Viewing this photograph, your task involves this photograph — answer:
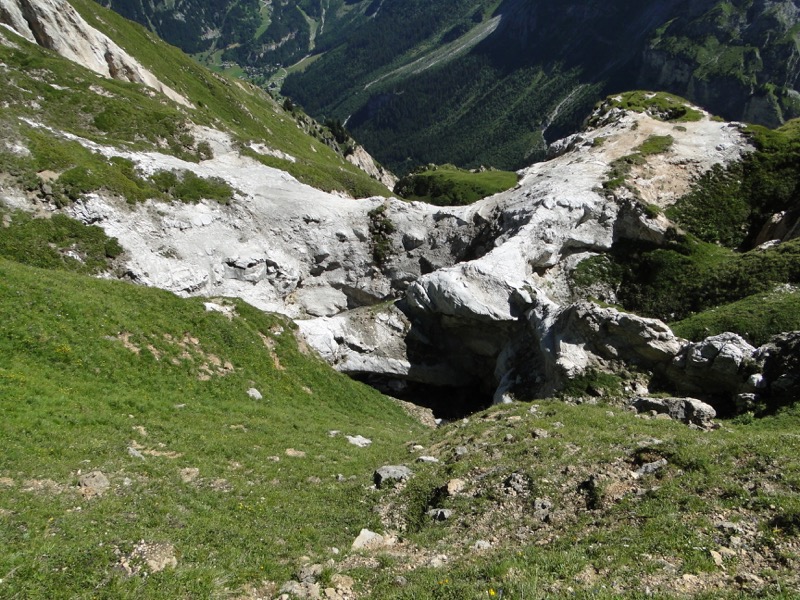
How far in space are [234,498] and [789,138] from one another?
220ft

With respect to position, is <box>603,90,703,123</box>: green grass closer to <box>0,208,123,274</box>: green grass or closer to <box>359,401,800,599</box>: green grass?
<box>359,401,800,599</box>: green grass

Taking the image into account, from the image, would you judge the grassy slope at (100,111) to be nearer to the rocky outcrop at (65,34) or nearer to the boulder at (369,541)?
the rocky outcrop at (65,34)

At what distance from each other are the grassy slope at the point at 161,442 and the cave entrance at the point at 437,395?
6.39 m

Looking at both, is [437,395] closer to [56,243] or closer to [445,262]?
[445,262]

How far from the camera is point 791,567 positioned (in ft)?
33.3

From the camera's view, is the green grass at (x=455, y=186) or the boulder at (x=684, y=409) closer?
the boulder at (x=684, y=409)

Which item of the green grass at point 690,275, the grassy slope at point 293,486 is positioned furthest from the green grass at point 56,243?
the green grass at point 690,275

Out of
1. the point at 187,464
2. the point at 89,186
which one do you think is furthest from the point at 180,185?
the point at 187,464

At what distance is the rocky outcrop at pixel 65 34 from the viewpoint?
7225cm

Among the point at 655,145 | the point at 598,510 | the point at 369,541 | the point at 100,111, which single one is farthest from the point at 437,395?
the point at 100,111

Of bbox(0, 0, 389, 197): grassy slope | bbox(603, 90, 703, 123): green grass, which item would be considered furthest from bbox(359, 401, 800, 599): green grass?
bbox(603, 90, 703, 123): green grass

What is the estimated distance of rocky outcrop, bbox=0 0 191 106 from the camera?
237ft

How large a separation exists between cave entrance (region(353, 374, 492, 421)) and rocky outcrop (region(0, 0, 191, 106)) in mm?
71950

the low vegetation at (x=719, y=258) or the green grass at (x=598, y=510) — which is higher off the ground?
the low vegetation at (x=719, y=258)
